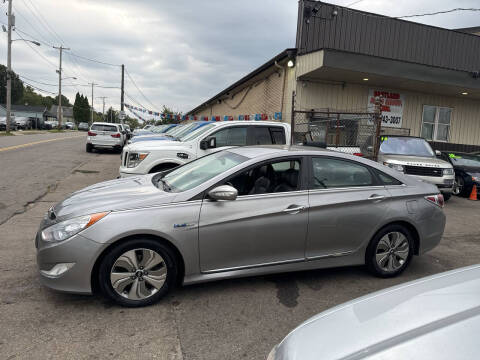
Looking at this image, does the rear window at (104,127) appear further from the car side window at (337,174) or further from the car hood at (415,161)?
the car side window at (337,174)

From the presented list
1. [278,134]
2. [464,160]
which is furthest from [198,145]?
[464,160]

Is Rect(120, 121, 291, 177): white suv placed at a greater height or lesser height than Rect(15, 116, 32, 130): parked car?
lesser

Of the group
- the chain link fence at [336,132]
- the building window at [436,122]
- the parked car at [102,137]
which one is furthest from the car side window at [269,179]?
the parked car at [102,137]

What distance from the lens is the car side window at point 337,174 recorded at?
13.3 feet

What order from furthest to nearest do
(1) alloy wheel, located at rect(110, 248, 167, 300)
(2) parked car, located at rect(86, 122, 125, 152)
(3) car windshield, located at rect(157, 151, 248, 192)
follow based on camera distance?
(2) parked car, located at rect(86, 122, 125, 152), (3) car windshield, located at rect(157, 151, 248, 192), (1) alloy wheel, located at rect(110, 248, 167, 300)

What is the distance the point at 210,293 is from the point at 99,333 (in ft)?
3.67

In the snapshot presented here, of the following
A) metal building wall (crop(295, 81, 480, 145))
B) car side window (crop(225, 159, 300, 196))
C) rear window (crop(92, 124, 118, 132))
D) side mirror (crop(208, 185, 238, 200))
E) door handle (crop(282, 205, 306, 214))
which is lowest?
door handle (crop(282, 205, 306, 214))

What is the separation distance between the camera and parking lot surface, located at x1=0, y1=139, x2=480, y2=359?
279 cm

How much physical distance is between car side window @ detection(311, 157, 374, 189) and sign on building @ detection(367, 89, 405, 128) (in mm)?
11435

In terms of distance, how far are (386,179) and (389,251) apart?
841mm

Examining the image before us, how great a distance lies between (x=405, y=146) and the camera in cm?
1043

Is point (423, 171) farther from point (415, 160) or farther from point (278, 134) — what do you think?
point (278, 134)

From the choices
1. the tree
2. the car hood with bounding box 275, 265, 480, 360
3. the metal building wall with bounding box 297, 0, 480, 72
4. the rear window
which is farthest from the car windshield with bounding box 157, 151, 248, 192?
the tree

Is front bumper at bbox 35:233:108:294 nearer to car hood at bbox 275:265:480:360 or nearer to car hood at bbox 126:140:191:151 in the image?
car hood at bbox 275:265:480:360
